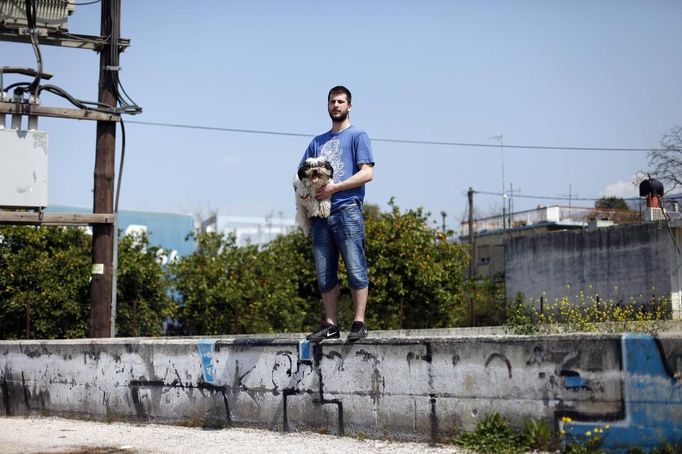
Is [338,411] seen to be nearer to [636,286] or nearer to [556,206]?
[636,286]

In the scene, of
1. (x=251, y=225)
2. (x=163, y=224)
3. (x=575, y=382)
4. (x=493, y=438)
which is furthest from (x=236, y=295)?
(x=251, y=225)

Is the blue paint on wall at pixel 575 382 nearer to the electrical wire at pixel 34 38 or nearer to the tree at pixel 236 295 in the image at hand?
the electrical wire at pixel 34 38

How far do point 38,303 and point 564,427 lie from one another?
463 inches

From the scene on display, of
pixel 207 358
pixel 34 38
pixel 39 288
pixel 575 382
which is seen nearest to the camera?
pixel 575 382

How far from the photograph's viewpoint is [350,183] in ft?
20.2

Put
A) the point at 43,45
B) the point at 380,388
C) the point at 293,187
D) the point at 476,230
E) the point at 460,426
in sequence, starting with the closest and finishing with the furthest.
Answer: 1. the point at 460,426
2. the point at 380,388
3. the point at 293,187
4. the point at 43,45
5. the point at 476,230

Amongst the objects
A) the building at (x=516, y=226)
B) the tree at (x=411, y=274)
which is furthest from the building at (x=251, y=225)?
the tree at (x=411, y=274)

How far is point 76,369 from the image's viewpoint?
7.81 meters

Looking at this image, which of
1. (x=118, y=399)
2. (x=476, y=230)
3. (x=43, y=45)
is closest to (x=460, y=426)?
(x=118, y=399)

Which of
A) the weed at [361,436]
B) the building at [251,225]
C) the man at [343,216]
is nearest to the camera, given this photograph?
the weed at [361,436]

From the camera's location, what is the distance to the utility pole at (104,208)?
11.1m

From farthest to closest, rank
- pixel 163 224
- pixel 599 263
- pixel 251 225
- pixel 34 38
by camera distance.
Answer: pixel 251 225
pixel 163 224
pixel 599 263
pixel 34 38

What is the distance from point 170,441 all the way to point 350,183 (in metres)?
2.50

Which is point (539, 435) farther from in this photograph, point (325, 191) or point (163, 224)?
point (163, 224)
